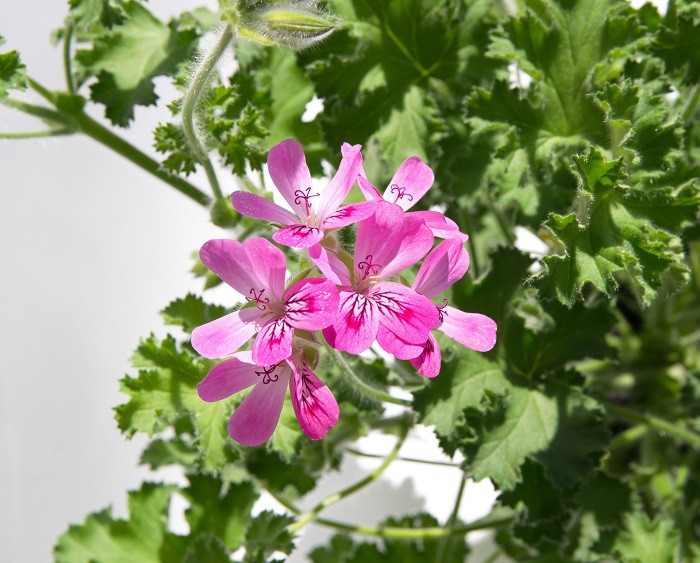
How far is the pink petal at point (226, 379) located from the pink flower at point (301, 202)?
0.57 ft

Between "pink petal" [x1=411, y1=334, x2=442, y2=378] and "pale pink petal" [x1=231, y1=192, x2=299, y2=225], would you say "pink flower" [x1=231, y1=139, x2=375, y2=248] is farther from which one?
"pink petal" [x1=411, y1=334, x2=442, y2=378]

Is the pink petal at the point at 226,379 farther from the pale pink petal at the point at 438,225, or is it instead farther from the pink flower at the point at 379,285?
the pale pink petal at the point at 438,225

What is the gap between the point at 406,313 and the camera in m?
0.97

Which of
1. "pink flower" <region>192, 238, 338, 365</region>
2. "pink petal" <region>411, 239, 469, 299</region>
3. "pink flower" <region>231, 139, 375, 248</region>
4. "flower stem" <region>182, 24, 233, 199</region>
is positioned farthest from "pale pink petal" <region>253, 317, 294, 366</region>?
"flower stem" <region>182, 24, 233, 199</region>

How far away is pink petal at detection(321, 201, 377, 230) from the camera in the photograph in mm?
970

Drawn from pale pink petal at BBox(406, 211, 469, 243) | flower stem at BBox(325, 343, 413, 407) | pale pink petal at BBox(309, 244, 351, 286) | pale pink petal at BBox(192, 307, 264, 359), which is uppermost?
pale pink petal at BBox(406, 211, 469, 243)

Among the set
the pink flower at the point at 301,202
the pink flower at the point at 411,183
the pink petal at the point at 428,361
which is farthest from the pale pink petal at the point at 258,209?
the pink petal at the point at 428,361

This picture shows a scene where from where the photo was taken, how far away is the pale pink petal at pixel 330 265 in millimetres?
956

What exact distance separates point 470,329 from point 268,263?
11.0 inches

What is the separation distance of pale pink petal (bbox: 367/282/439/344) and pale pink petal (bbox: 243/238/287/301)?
0.38ft

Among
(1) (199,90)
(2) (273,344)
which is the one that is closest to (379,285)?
(2) (273,344)

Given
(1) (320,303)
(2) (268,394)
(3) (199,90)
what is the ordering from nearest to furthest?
(1) (320,303), (2) (268,394), (3) (199,90)

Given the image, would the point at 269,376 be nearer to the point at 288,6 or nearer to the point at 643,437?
the point at 288,6

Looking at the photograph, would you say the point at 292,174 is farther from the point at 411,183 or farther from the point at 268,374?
the point at 268,374
